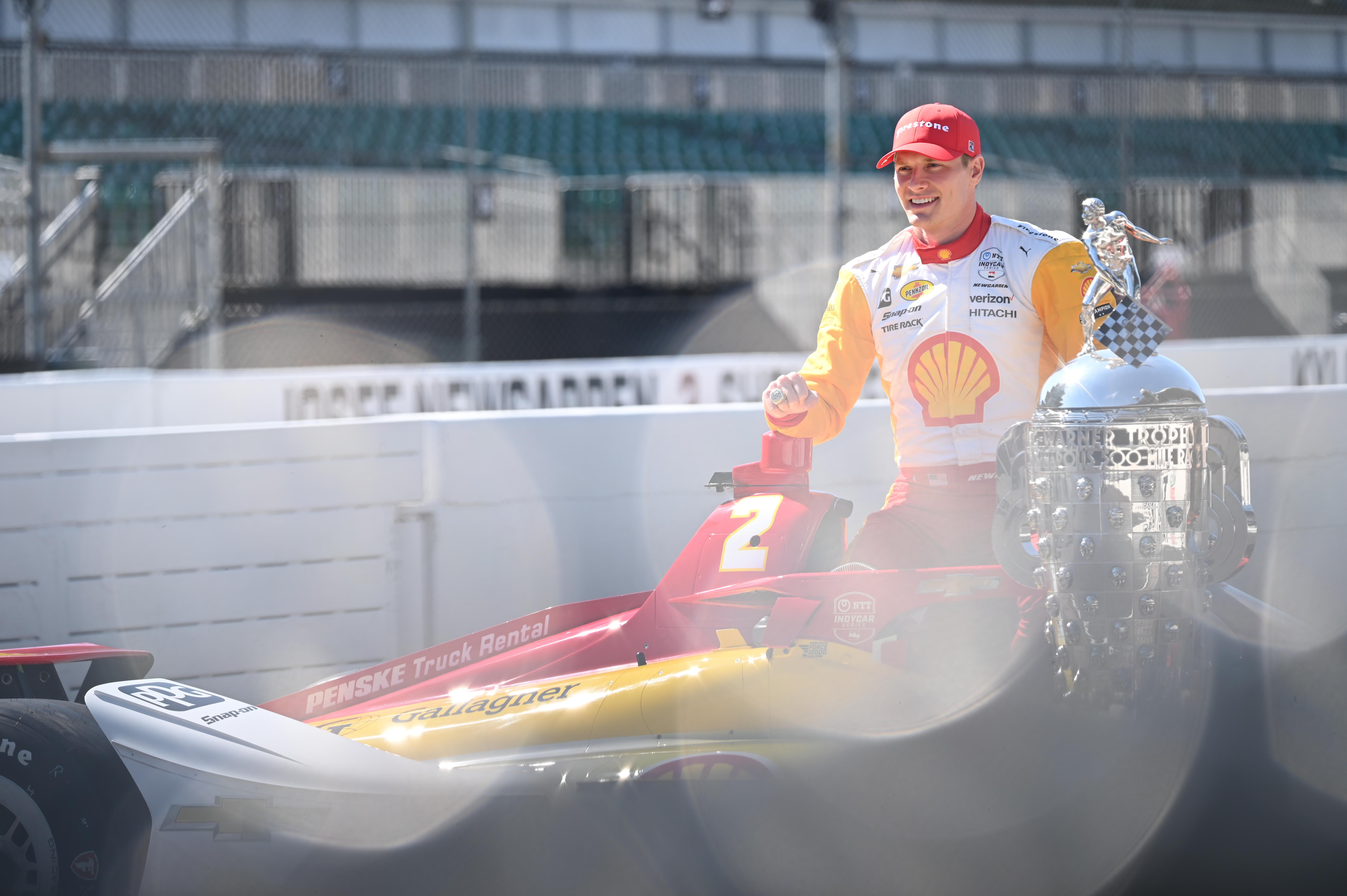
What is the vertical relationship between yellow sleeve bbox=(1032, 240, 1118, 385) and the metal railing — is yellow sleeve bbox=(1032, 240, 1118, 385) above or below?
below

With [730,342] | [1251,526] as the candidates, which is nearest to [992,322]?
[1251,526]

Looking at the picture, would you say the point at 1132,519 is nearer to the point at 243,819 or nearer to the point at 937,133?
the point at 937,133

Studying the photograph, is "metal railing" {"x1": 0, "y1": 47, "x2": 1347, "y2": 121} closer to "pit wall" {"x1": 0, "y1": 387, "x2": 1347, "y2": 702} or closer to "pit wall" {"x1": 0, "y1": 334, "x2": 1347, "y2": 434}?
"pit wall" {"x1": 0, "y1": 334, "x2": 1347, "y2": 434}

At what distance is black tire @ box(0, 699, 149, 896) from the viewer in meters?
2.19

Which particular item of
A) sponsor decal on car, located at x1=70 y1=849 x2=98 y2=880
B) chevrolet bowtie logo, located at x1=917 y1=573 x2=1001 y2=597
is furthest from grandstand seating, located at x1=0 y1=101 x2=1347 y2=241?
chevrolet bowtie logo, located at x1=917 y1=573 x2=1001 y2=597

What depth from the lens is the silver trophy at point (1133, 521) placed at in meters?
1.91

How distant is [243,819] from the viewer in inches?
90.4

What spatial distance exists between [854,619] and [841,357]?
0.84m

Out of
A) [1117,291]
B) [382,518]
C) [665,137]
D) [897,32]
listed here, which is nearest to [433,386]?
[382,518]

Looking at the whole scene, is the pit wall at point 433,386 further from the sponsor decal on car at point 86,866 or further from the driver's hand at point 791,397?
the sponsor decal on car at point 86,866

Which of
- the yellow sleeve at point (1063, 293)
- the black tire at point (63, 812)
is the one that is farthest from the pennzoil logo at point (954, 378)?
the black tire at point (63, 812)

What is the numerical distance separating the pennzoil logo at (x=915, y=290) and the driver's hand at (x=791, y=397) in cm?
30

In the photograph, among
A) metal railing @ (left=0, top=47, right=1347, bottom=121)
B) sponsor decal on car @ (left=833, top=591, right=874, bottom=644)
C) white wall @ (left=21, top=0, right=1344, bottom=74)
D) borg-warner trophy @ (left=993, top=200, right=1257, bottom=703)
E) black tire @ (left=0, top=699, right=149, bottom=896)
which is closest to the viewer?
borg-warner trophy @ (left=993, top=200, right=1257, bottom=703)

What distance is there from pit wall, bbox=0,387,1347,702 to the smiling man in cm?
176
